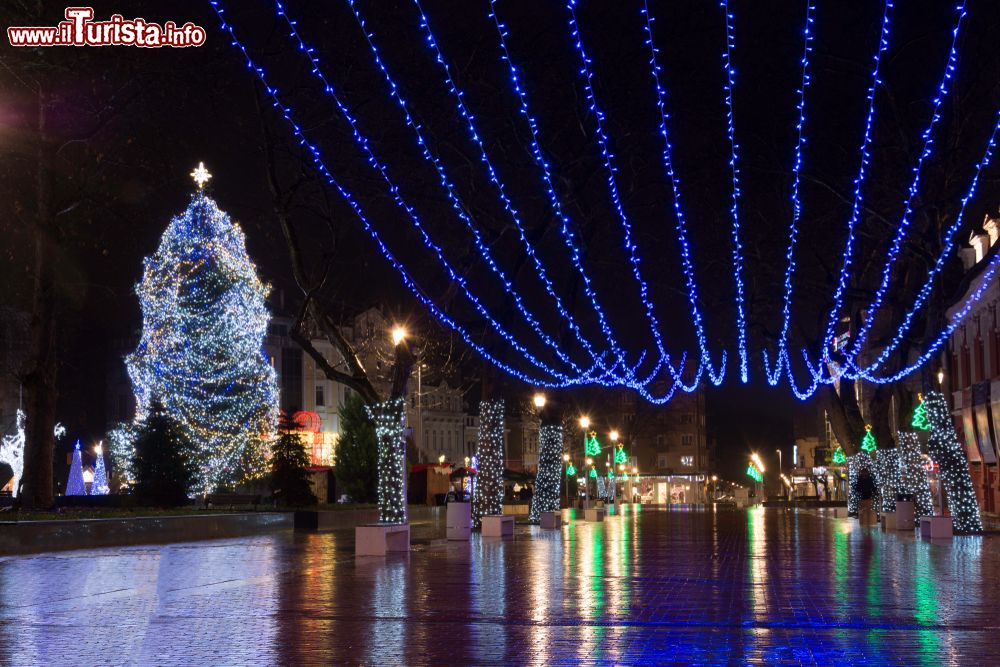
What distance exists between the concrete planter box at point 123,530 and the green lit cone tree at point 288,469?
156 inches

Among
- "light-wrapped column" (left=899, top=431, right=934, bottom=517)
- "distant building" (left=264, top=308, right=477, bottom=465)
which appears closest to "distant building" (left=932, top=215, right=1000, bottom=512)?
"light-wrapped column" (left=899, top=431, right=934, bottom=517)

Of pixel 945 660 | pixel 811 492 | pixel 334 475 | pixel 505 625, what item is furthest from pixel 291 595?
pixel 811 492

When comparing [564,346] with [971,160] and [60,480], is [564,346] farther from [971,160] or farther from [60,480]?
[60,480]

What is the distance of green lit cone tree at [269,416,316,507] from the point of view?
136 feet

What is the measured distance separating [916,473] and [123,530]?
20528 mm

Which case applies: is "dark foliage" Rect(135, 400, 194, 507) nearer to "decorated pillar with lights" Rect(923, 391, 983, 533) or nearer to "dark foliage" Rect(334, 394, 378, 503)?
"dark foliage" Rect(334, 394, 378, 503)

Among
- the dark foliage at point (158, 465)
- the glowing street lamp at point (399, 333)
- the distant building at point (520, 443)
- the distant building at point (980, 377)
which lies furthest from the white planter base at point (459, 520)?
the distant building at point (520, 443)

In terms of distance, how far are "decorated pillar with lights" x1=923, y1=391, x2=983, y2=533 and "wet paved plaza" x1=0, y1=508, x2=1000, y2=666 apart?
6.92 metres

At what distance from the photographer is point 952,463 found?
107ft

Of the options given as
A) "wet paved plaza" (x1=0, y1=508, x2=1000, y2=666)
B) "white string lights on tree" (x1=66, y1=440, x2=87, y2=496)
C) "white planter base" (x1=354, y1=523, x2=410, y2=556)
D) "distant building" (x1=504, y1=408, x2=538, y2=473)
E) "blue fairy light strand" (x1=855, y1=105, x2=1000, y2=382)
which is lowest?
"wet paved plaza" (x1=0, y1=508, x2=1000, y2=666)

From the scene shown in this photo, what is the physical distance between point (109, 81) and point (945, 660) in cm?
2221

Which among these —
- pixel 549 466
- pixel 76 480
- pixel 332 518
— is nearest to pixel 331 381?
pixel 76 480

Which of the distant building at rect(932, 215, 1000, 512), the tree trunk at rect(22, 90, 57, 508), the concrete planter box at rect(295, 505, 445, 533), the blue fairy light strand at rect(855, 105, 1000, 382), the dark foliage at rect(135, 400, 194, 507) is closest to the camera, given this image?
the tree trunk at rect(22, 90, 57, 508)

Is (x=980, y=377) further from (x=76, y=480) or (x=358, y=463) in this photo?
(x=76, y=480)
